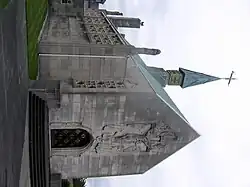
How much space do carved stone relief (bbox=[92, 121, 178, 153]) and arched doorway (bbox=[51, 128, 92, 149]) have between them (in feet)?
2.43

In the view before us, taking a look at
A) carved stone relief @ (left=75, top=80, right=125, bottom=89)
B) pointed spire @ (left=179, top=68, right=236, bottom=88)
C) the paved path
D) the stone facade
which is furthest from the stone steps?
pointed spire @ (left=179, top=68, right=236, bottom=88)

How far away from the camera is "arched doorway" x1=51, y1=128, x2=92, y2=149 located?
20.1m

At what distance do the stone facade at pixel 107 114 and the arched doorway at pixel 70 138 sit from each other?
4.8 inches

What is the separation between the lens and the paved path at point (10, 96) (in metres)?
9.46

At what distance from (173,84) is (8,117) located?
110 ft

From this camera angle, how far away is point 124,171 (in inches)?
829

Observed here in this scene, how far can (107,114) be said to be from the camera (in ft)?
62.4

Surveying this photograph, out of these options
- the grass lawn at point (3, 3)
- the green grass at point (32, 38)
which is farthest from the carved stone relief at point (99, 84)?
the grass lawn at point (3, 3)

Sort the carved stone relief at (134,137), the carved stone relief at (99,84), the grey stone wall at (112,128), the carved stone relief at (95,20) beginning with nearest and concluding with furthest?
1. the grey stone wall at (112,128)
2. the carved stone relief at (99,84)
3. the carved stone relief at (134,137)
4. the carved stone relief at (95,20)

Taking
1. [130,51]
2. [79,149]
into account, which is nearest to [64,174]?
[79,149]

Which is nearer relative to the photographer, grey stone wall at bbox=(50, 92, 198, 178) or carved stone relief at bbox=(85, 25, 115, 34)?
grey stone wall at bbox=(50, 92, 198, 178)

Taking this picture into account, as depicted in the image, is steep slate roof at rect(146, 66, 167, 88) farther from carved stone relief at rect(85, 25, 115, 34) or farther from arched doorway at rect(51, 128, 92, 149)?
arched doorway at rect(51, 128, 92, 149)

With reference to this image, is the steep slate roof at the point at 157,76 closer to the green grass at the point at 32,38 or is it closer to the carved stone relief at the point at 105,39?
the carved stone relief at the point at 105,39

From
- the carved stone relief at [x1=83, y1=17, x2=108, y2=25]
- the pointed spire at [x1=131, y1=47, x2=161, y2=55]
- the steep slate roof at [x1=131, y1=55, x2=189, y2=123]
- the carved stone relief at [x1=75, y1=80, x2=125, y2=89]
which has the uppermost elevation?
the carved stone relief at [x1=83, y1=17, x2=108, y2=25]
